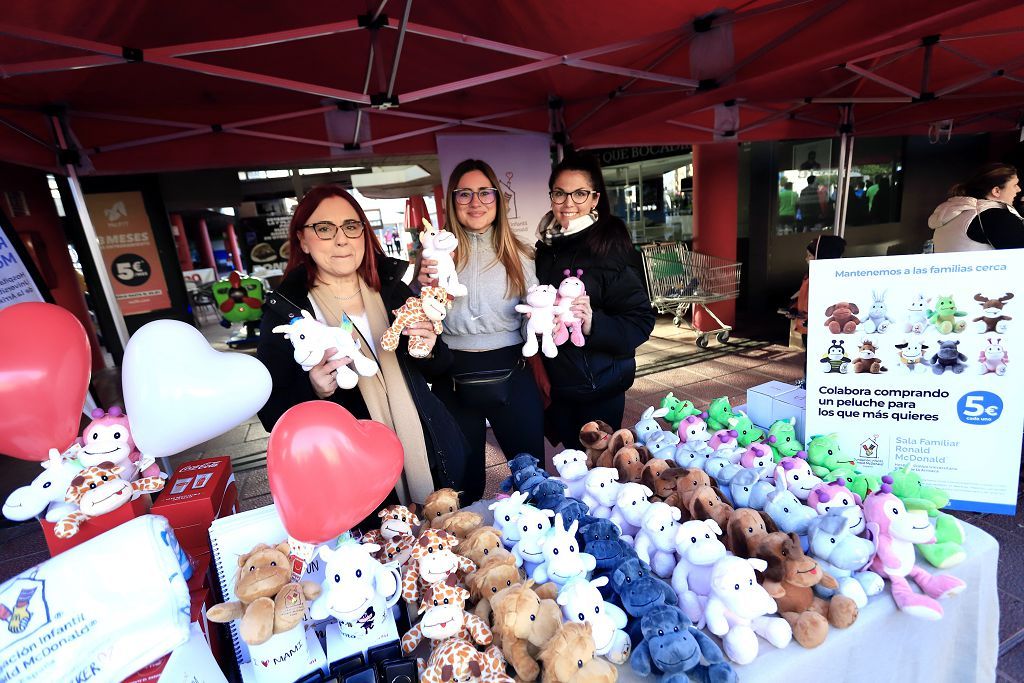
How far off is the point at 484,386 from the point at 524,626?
3.31 feet

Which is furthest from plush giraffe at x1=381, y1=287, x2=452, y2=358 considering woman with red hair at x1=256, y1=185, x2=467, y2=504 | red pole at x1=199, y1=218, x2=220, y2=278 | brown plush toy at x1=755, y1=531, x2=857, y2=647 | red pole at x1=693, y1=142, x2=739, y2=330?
red pole at x1=199, y1=218, x2=220, y2=278

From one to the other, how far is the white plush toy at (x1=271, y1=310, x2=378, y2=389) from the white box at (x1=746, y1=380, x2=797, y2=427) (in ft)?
5.45

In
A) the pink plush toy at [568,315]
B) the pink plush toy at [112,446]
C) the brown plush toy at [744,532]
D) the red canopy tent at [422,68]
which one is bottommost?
the brown plush toy at [744,532]

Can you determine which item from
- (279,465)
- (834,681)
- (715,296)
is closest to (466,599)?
(279,465)

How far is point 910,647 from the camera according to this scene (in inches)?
47.6

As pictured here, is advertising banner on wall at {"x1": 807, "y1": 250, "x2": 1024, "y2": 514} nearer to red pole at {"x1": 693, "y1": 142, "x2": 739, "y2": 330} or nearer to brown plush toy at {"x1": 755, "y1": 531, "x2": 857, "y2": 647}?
brown plush toy at {"x1": 755, "y1": 531, "x2": 857, "y2": 647}

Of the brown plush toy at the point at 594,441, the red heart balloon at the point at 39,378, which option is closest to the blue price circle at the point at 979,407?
the brown plush toy at the point at 594,441

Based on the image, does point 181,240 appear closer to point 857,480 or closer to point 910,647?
point 857,480

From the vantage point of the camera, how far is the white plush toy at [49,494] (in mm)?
1248

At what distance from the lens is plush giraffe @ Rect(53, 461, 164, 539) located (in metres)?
1.23

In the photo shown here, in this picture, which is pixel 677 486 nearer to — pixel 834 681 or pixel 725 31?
pixel 834 681

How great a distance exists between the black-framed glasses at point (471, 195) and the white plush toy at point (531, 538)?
1092mm

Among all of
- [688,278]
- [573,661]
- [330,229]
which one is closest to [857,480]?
[573,661]

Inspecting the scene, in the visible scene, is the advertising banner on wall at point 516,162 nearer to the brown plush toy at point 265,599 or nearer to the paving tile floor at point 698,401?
the paving tile floor at point 698,401
